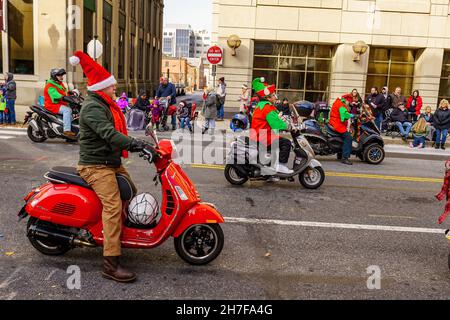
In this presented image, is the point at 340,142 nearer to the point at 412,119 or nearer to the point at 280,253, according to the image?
the point at 280,253

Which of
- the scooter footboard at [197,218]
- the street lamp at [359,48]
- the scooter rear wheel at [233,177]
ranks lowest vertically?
the scooter rear wheel at [233,177]

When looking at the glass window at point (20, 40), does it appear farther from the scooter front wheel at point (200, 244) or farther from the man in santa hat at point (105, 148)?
the scooter front wheel at point (200, 244)

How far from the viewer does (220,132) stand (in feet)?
57.0

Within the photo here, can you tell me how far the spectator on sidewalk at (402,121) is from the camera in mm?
16891

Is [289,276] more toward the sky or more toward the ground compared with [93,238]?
more toward the ground

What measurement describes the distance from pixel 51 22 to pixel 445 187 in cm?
1971

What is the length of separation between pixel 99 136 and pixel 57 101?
27.4 feet

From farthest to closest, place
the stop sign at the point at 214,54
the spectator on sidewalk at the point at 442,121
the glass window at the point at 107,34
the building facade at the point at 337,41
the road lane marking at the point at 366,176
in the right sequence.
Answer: the glass window at the point at 107,34, the building facade at the point at 337,41, the stop sign at the point at 214,54, the spectator on sidewalk at the point at 442,121, the road lane marking at the point at 366,176

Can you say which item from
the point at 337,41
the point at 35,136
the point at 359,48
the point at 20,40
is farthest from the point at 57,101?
the point at 359,48

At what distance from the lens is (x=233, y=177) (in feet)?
27.2

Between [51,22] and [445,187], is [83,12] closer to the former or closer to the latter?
[51,22]

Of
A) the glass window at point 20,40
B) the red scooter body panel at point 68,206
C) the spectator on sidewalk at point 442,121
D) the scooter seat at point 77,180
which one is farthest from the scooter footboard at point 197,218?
the glass window at point 20,40

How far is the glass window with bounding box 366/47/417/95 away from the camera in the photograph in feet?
74.3
